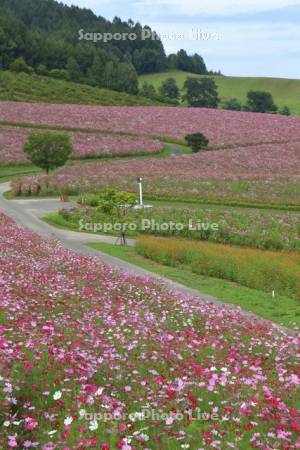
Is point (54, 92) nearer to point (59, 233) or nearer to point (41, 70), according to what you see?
point (41, 70)

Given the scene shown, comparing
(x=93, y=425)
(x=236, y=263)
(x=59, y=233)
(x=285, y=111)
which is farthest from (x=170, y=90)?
(x=93, y=425)

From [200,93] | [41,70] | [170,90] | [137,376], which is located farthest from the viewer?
[170,90]

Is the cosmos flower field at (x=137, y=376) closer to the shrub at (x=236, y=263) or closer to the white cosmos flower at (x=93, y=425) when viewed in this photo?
the white cosmos flower at (x=93, y=425)

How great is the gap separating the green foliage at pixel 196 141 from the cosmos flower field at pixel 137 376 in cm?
7388

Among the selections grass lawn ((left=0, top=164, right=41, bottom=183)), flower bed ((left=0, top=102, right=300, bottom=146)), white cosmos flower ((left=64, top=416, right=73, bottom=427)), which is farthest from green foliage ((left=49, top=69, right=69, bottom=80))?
white cosmos flower ((left=64, top=416, right=73, bottom=427))

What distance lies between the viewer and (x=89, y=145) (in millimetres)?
89188

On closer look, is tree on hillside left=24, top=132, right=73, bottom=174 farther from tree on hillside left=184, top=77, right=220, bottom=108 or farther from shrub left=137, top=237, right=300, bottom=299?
tree on hillside left=184, top=77, right=220, bottom=108

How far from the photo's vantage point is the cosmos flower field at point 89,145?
83.5m

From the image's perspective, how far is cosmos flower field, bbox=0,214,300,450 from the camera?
7.82m

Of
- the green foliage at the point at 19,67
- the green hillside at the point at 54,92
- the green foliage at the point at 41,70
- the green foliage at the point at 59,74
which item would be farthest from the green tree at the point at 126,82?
the green foliage at the point at 19,67

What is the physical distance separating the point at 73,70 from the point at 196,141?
3078 inches

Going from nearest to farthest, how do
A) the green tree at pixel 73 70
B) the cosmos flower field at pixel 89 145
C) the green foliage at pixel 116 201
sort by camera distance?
the green foliage at pixel 116 201 → the cosmos flower field at pixel 89 145 → the green tree at pixel 73 70

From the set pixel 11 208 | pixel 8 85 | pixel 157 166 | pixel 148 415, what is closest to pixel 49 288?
pixel 148 415

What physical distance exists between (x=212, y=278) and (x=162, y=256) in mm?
4552
